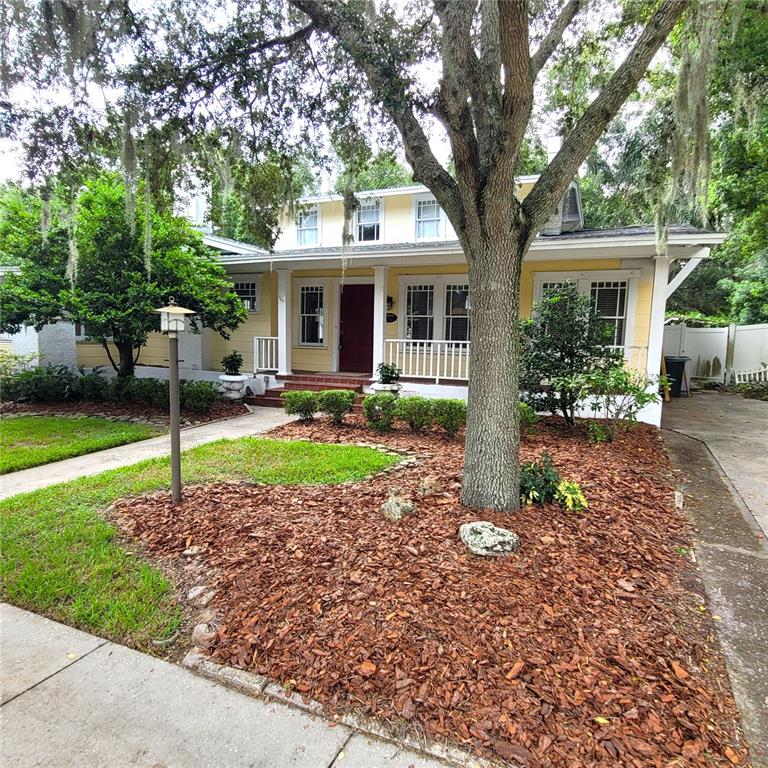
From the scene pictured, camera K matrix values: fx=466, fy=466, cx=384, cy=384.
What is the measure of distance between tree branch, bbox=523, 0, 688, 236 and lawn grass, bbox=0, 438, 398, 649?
2995 millimetres

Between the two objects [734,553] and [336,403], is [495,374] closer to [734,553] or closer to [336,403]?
[734,553]

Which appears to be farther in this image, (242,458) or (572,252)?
(572,252)

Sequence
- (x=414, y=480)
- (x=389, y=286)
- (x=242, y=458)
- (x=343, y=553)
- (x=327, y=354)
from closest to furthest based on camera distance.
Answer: (x=343, y=553) < (x=414, y=480) < (x=242, y=458) < (x=389, y=286) < (x=327, y=354)

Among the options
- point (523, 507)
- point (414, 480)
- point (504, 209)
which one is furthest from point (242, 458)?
point (504, 209)

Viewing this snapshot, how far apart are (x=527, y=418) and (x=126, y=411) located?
714 cm

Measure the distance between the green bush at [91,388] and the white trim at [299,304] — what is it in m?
4.11

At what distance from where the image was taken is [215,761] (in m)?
1.74

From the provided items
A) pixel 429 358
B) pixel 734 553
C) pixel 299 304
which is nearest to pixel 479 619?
pixel 734 553

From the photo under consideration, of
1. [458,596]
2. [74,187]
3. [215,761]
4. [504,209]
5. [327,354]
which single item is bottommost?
[215,761]

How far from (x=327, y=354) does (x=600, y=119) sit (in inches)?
329

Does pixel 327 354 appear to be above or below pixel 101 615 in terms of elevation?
above

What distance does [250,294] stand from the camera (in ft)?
38.0

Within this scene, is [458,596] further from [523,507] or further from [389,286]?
[389,286]

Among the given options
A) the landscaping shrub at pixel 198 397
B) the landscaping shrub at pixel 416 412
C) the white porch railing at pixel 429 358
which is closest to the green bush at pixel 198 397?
the landscaping shrub at pixel 198 397
